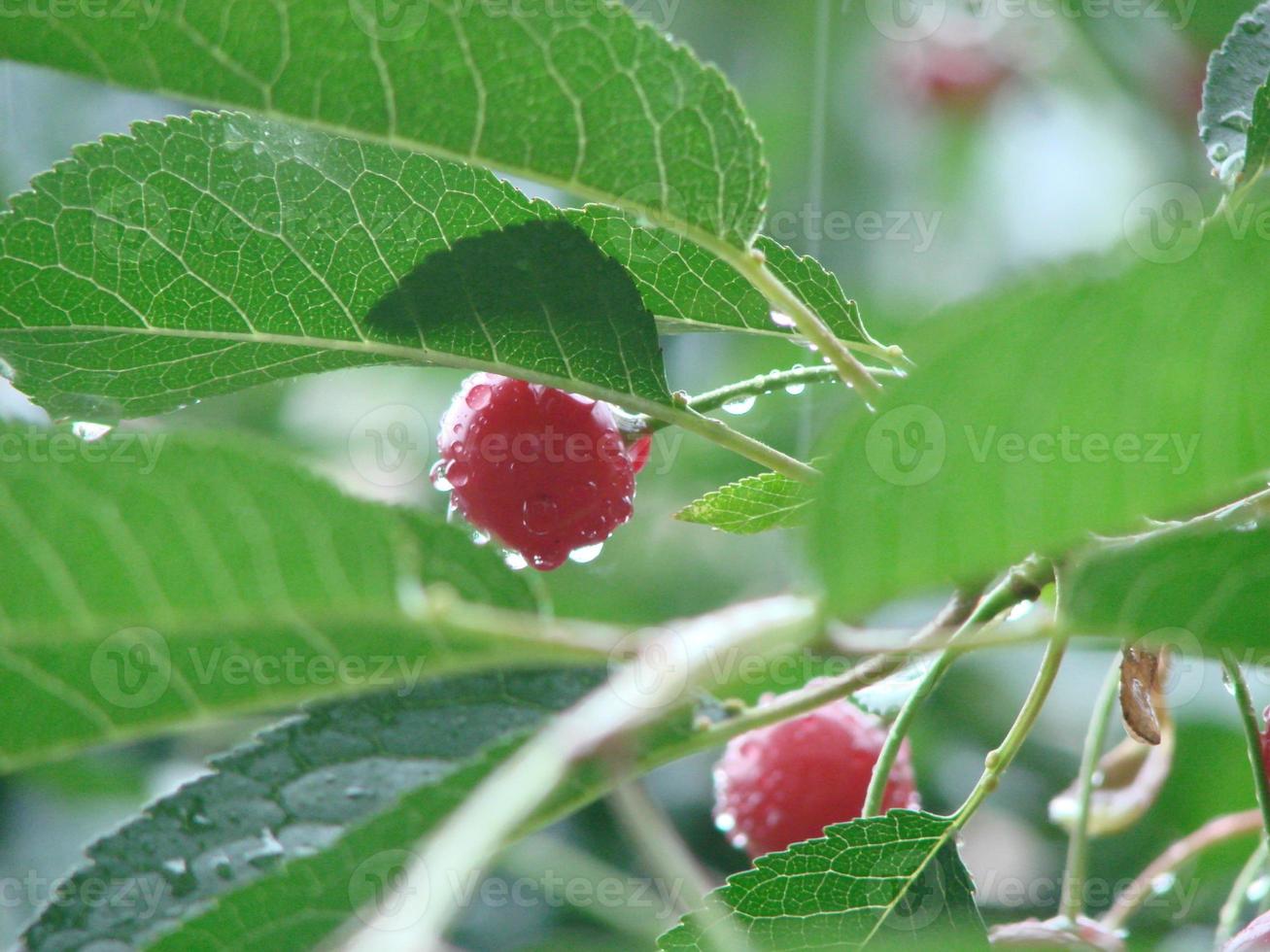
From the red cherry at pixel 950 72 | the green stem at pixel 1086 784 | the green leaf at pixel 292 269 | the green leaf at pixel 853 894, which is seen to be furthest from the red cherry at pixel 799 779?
the red cherry at pixel 950 72

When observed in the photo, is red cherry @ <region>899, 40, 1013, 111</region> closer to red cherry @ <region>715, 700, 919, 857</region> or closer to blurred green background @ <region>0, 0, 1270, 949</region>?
blurred green background @ <region>0, 0, 1270, 949</region>

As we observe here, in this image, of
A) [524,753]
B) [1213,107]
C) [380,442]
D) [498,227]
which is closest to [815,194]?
[380,442]

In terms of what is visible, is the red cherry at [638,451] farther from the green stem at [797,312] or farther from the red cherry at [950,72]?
the red cherry at [950,72]

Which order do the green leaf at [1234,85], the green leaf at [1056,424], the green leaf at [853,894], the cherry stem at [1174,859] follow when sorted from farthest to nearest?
1. the cherry stem at [1174,859]
2. the green leaf at [1234,85]
3. the green leaf at [853,894]
4. the green leaf at [1056,424]

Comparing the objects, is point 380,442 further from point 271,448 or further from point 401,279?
point 271,448

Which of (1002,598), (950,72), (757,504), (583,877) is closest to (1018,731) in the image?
(1002,598)

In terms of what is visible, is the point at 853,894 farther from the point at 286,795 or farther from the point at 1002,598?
the point at 286,795

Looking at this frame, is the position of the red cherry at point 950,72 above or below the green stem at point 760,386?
above
